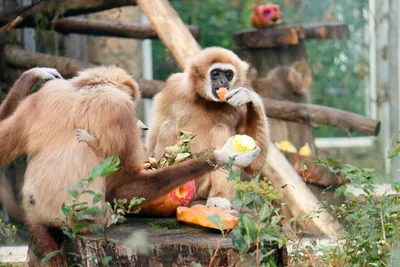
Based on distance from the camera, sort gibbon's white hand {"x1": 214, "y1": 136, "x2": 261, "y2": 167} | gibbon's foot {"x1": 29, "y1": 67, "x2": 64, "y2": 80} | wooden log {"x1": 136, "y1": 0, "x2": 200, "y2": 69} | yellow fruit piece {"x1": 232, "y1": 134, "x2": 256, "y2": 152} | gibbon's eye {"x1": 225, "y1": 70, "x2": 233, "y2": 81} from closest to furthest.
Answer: gibbon's white hand {"x1": 214, "y1": 136, "x2": 261, "y2": 167}
yellow fruit piece {"x1": 232, "y1": 134, "x2": 256, "y2": 152}
gibbon's foot {"x1": 29, "y1": 67, "x2": 64, "y2": 80}
gibbon's eye {"x1": 225, "y1": 70, "x2": 233, "y2": 81}
wooden log {"x1": 136, "y1": 0, "x2": 200, "y2": 69}

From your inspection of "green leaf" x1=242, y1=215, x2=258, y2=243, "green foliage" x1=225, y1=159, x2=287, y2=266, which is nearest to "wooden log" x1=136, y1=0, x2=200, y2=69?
"green foliage" x1=225, y1=159, x2=287, y2=266

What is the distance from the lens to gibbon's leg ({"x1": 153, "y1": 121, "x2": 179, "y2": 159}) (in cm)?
625

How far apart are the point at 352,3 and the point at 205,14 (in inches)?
104

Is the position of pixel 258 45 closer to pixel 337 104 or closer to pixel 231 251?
pixel 337 104

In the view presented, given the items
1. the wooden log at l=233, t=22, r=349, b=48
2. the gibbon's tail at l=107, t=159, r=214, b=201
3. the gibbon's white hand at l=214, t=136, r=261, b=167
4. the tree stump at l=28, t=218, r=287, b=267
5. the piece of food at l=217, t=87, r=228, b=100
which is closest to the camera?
the tree stump at l=28, t=218, r=287, b=267

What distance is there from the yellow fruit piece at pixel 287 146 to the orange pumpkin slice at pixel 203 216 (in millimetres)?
4389

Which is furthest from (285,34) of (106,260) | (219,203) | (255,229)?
(106,260)

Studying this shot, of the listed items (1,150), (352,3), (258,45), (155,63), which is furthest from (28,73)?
(352,3)

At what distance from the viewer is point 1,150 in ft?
16.4

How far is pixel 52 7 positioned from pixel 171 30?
5.84 feet

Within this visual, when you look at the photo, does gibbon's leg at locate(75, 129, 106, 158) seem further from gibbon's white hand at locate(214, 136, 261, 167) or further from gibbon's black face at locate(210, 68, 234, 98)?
gibbon's black face at locate(210, 68, 234, 98)

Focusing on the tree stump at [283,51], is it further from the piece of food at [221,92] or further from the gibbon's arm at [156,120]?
the piece of food at [221,92]

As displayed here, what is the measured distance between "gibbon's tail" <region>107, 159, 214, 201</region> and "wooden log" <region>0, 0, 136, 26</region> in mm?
4388

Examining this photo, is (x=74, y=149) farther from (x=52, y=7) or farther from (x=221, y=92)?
(x=52, y=7)
